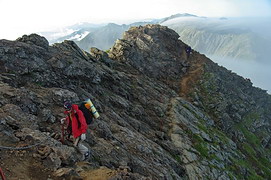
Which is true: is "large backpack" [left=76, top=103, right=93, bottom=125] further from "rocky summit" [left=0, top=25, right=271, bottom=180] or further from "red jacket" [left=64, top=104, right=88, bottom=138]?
"rocky summit" [left=0, top=25, right=271, bottom=180]

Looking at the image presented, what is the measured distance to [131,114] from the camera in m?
46.2

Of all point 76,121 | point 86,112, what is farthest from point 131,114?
point 76,121

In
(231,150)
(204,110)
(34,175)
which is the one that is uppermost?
(34,175)

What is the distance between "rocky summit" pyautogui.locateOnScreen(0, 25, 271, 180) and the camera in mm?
19922

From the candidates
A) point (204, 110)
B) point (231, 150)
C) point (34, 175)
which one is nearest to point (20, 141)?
point (34, 175)

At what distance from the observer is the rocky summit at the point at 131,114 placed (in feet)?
65.4

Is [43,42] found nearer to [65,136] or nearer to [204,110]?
[65,136]

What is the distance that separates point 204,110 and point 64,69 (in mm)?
46987

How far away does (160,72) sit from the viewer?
79938mm

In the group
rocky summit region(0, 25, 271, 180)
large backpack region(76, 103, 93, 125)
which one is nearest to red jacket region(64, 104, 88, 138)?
large backpack region(76, 103, 93, 125)

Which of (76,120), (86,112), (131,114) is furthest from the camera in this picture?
(131,114)

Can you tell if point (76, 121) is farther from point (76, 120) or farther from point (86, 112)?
point (86, 112)

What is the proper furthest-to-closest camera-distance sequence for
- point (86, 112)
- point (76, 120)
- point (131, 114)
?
point (131, 114)
point (86, 112)
point (76, 120)

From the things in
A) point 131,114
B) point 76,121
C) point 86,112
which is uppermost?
point 86,112
